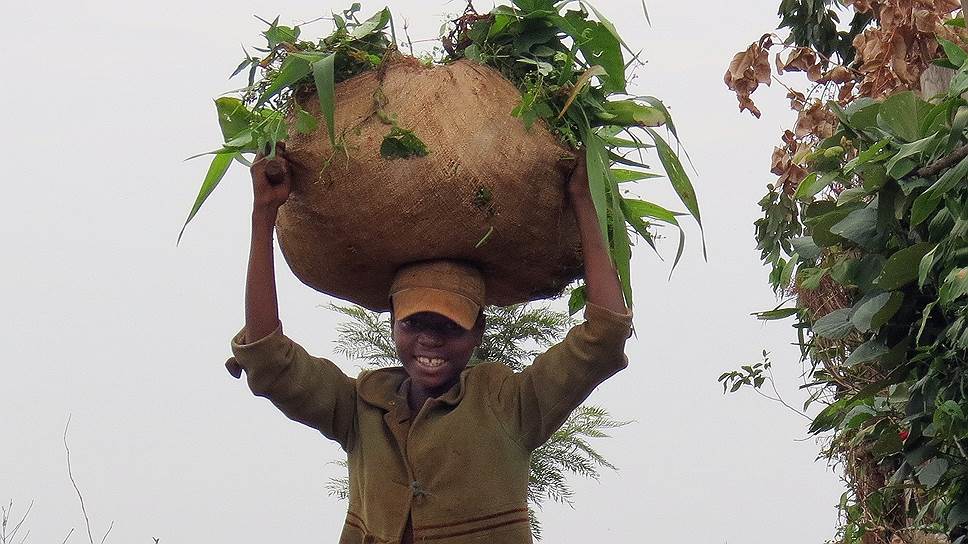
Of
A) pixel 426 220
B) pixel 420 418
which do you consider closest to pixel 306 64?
pixel 426 220

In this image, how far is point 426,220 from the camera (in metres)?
2.72

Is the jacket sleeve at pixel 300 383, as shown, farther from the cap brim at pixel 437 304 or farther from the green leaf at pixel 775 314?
the green leaf at pixel 775 314

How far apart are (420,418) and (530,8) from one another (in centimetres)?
90

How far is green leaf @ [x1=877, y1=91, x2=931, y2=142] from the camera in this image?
323 centimetres

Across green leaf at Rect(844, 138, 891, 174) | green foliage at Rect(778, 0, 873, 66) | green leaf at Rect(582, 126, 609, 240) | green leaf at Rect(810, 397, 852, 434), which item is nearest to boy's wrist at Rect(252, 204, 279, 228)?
green leaf at Rect(582, 126, 609, 240)

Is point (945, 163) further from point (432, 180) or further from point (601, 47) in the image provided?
point (432, 180)

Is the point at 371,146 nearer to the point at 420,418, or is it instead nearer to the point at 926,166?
the point at 420,418

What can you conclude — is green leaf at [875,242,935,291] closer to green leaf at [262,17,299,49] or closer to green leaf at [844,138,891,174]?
green leaf at [844,138,891,174]

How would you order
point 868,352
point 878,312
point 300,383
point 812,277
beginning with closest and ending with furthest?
point 300,383 → point 878,312 → point 868,352 → point 812,277

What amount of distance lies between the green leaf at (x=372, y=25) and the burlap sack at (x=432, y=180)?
0.08 meters

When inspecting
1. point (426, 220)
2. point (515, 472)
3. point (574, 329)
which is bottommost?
point (515, 472)

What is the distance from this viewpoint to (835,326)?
11.5 feet

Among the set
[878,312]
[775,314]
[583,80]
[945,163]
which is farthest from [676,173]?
[775,314]

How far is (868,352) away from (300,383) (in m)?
1.52
